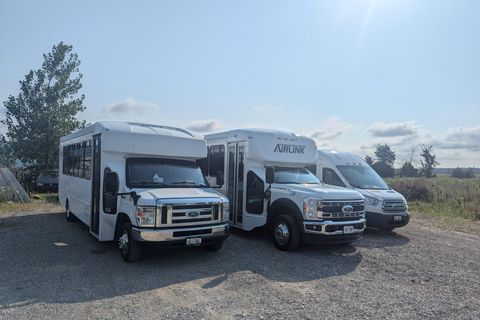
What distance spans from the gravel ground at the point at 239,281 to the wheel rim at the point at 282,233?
303mm

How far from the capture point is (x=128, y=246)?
6.85m

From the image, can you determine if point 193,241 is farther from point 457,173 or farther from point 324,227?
point 457,173

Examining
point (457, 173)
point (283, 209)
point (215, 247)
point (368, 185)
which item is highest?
point (457, 173)

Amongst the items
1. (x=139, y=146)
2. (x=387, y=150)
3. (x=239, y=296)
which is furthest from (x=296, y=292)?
(x=387, y=150)

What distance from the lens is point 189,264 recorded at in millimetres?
7051

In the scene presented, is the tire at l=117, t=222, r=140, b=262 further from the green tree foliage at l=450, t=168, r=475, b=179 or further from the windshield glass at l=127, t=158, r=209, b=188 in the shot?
the green tree foliage at l=450, t=168, r=475, b=179

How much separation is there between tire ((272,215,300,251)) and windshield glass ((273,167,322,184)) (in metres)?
1.17

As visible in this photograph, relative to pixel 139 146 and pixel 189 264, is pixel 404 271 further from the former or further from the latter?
pixel 139 146

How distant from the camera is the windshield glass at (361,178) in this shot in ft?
37.6

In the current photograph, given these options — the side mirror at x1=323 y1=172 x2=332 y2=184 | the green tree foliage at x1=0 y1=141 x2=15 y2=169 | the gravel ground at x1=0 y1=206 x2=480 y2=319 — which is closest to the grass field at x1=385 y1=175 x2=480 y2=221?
the side mirror at x1=323 y1=172 x2=332 y2=184

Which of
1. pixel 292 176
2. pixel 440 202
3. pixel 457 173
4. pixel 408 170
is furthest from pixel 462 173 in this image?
pixel 292 176

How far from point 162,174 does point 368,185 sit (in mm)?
6918

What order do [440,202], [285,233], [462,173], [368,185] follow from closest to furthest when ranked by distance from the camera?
[285,233]
[368,185]
[440,202]
[462,173]

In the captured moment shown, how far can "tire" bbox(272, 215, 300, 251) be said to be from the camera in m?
8.00
